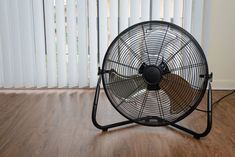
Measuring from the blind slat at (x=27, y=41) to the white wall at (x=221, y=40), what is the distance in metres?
1.53

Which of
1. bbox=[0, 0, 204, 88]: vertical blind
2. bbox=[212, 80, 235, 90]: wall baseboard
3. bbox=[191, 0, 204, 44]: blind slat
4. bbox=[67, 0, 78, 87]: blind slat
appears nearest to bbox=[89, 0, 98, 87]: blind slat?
bbox=[0, 0, 204, 88]: vertical blind

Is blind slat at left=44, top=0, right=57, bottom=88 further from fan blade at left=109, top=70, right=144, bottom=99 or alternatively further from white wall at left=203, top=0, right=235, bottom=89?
white wall at left=203, top=0, right=235, bottom=89

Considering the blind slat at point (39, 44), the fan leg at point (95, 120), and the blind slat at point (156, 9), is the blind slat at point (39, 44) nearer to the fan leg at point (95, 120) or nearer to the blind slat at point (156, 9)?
the blind slat at point (156, 9)

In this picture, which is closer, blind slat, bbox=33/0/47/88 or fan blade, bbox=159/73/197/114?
fan blade, bbox=159/73/197/114

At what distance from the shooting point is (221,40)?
270cm

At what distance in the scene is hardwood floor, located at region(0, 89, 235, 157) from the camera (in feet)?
5.07

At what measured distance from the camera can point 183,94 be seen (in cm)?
162

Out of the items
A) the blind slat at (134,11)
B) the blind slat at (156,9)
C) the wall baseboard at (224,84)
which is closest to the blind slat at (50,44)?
the blind slat at (134,11)

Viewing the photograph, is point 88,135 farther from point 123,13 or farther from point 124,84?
point 123,13

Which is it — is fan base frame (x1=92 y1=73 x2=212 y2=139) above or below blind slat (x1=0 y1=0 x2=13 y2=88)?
below

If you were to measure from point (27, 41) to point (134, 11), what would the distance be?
97 cm

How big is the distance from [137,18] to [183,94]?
119 centimetres

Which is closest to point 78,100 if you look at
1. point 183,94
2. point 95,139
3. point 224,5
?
point 95,139

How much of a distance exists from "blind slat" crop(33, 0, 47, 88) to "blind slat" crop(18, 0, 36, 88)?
36 mm
